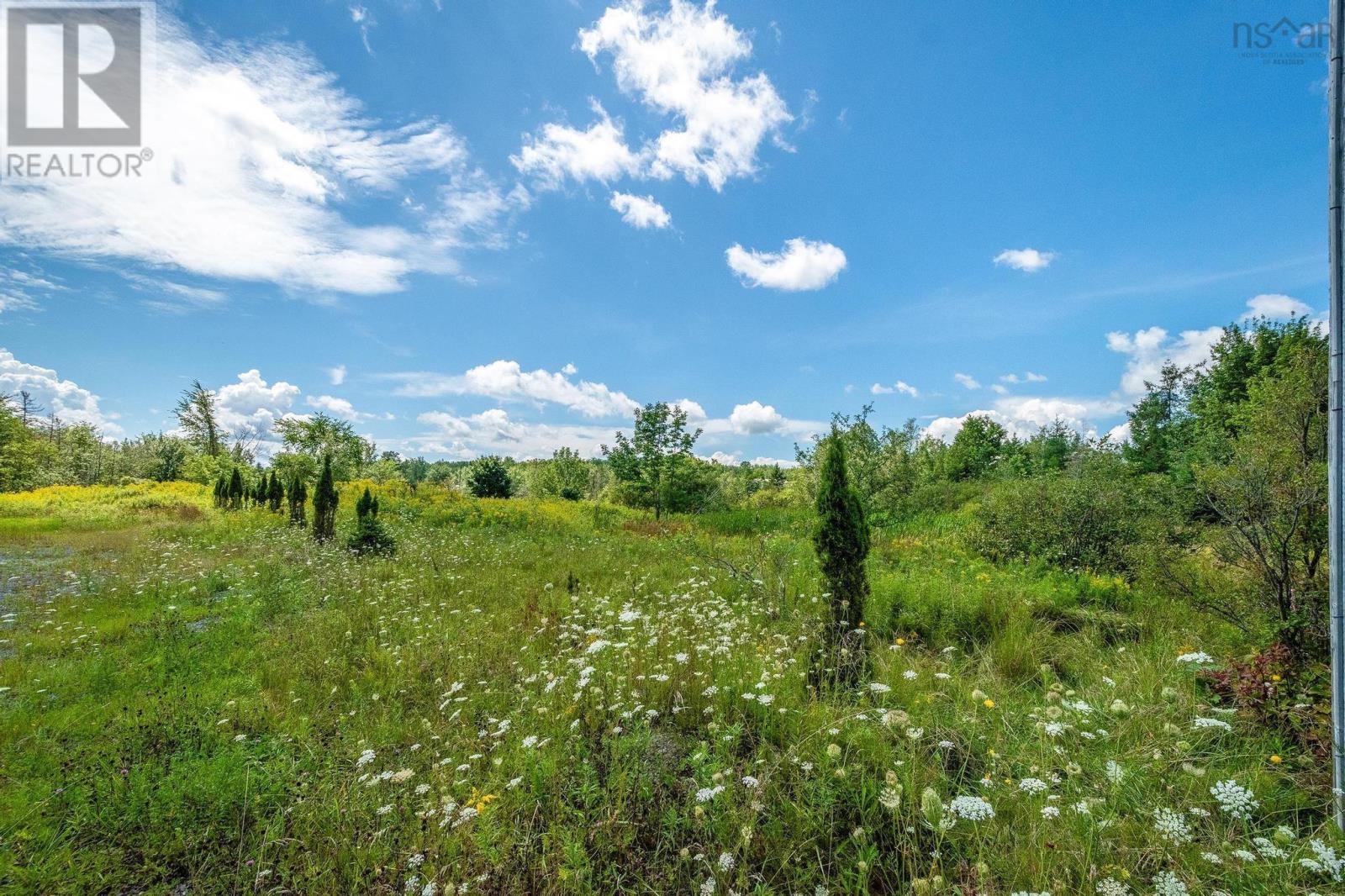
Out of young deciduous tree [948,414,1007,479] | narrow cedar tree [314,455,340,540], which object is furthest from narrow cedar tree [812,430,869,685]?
young deciduous tree [948,414,1007,479]

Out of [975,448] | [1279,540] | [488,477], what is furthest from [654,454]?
[975,448]

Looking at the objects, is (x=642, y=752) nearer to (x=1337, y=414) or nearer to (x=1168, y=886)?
(x=1168, y=886)

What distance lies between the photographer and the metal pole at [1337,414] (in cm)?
237

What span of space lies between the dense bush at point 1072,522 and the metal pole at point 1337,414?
746 cm

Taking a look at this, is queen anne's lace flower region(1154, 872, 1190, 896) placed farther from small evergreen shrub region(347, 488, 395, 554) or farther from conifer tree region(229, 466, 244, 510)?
conifer tree region(229, 466, 244, 510)

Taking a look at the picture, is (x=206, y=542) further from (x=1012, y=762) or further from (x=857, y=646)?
(x=1012, y=762)

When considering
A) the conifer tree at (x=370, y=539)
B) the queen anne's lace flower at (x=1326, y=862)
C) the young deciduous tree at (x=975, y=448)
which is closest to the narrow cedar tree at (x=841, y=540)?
the queen anne's lace flower at (x=1326, y=862)

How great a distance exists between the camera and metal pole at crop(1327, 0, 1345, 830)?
7.78 feet

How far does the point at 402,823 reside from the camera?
9.17 feet

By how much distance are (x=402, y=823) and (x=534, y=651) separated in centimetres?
239

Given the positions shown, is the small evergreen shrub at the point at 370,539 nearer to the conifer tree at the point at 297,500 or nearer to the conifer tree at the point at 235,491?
the conifer tree at the point at 297,500

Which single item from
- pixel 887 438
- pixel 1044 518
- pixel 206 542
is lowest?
pixel 206 542

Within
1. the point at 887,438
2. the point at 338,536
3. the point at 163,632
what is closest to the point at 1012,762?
the point at 163,632

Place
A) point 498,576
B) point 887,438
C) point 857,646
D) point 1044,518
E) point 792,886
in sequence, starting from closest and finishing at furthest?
point 792,886 → point 857,646 → point 498,576 → point 1044,518 → point 887,438
